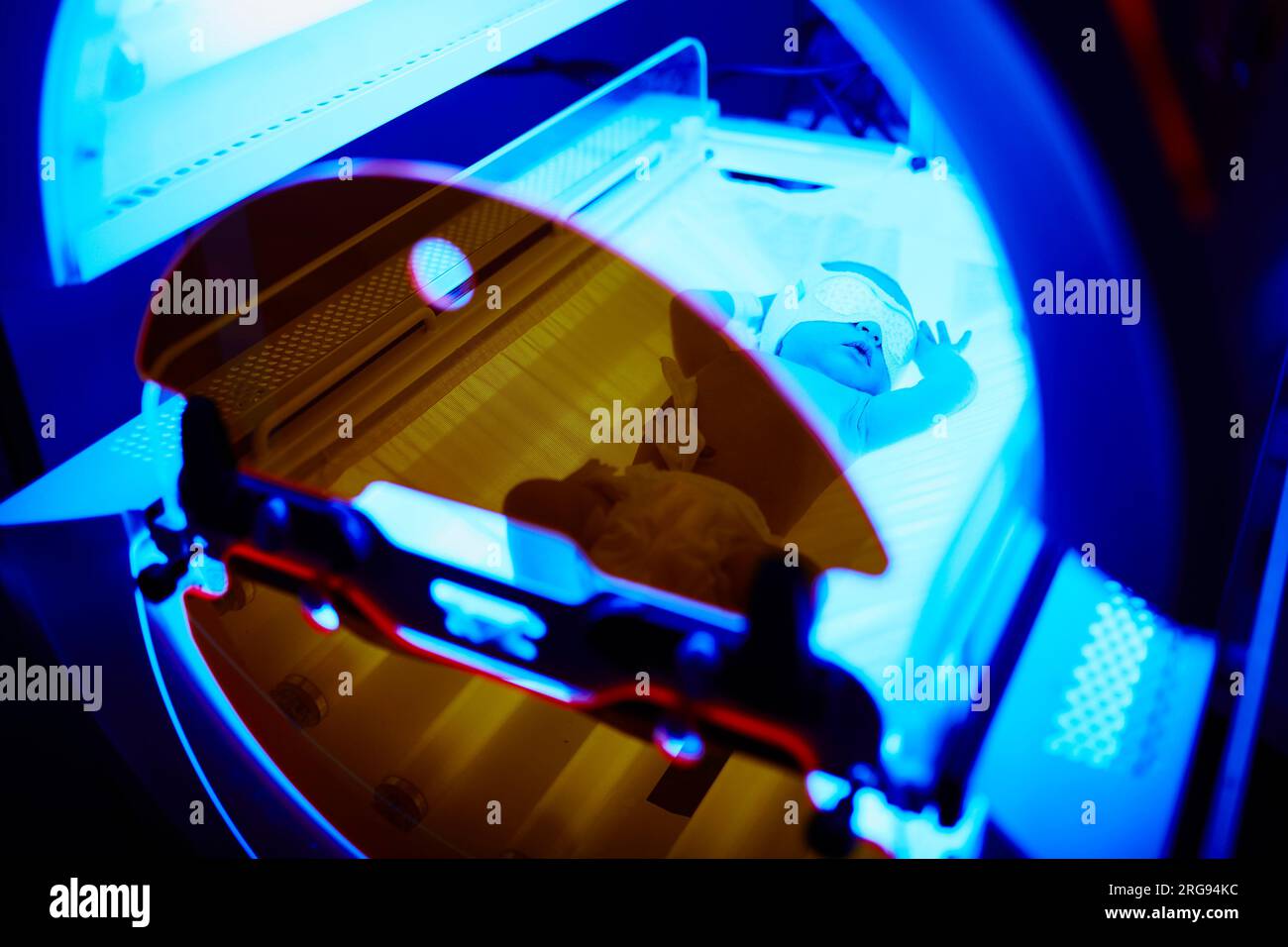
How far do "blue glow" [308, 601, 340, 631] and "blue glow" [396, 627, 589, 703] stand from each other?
0.07 metres

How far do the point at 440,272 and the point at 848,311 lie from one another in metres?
0.63

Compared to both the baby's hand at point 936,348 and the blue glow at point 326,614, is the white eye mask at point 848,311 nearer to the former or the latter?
the baby's hand at point 936,348

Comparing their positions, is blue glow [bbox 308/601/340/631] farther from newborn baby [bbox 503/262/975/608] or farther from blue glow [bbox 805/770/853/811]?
blue glow [bbox 805/770/853/811]

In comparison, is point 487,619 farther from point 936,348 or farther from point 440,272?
point 936,348

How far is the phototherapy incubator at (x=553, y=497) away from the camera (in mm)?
822

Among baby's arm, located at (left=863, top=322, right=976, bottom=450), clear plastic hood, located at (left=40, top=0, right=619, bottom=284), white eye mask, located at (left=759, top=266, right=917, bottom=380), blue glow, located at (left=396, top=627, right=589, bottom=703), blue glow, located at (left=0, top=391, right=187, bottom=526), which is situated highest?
clear plastic hood, located at (left=40, top=0, right=619, bottom=284)

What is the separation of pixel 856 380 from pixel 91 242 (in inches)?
40.1

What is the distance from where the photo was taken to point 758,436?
1.36 m

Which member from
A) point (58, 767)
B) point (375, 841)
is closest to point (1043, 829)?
point (375, 841)

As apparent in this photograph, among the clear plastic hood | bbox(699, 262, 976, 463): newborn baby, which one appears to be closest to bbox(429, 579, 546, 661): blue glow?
the clear plastic hood

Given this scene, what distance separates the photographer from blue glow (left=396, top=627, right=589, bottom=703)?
3.03 feet

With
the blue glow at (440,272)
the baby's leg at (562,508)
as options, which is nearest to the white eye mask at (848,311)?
the blue glow at (440,272)

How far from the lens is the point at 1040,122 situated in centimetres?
61

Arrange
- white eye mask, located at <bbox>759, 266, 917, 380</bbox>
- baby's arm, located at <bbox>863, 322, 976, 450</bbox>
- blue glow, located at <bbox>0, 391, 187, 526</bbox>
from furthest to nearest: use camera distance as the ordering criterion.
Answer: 1. white eye mask, located at <bbox>759, 266, 917, 380</bbox>
2. baby's arm, located at <bbox>863, 322, 976, 450</bbox>
3. blue glow, located at <bbox>0, 391, 187, 526</bbox>
